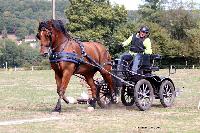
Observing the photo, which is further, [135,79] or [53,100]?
[53,100]

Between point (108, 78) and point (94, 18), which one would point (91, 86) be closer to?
point (108, 78)

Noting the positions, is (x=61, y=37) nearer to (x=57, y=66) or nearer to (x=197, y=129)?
(x=57, y=66)

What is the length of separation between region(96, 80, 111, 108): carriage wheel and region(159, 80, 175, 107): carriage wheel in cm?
152

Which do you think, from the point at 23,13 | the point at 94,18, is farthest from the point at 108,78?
the point at 23,13

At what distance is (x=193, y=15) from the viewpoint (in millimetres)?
74438

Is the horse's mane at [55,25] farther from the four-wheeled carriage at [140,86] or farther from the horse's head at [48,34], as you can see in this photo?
the four-wheeled carriage at [140,86]

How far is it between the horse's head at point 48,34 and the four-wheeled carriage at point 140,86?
6.98ft

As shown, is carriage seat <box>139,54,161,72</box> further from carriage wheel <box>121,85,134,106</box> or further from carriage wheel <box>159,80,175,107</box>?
carriage wheel <box>121,85,134,106</box>

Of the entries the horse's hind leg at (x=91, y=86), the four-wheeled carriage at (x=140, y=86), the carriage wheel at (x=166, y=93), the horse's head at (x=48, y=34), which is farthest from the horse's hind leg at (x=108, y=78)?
the horse's head at (x=48, y=34)

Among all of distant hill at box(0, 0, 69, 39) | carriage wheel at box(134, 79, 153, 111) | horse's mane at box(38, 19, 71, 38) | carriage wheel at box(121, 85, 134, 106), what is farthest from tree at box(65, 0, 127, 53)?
distant hill at box(0, 0, 69, 39)

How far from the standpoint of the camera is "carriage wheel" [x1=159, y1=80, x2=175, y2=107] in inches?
538

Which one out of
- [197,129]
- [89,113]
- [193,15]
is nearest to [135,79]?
[89,113]

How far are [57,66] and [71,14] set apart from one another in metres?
56.8

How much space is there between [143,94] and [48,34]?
308 centimetres
